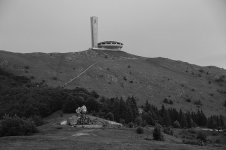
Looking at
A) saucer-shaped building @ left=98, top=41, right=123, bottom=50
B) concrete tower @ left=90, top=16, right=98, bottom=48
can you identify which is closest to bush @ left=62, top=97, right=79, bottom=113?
concrete tower @ left=90, top=16, right=98, bottom=48

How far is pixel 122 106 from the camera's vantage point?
249ft

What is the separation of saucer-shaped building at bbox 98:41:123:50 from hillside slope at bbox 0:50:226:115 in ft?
58.2

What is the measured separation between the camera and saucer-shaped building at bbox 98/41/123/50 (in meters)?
186

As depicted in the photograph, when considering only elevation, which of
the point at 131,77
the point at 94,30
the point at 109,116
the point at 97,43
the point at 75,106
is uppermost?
the point at 94,30

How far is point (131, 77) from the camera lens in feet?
435

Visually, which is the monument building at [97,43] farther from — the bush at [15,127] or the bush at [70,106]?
the bush at [15,127]

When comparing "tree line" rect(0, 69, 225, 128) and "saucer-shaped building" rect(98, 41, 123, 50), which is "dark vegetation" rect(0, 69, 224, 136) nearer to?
"tree line" rect(0, 69, 225, 128)

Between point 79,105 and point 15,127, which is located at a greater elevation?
point 79,105

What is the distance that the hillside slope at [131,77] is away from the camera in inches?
4542

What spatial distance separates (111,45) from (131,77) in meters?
58.8

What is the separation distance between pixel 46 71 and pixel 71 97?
2133 inches

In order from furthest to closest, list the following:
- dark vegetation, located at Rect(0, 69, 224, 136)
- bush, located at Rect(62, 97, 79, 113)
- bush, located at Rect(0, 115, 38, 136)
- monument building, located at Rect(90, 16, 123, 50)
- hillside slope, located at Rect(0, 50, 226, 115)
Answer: monument building, located at Rect(90, 16, 123, 50) → hillside slope, located at Rect(0, 50, 226, 115) → dark vegetation, located at Rect(0, 69, 224, 136) → bush, located at Rect(62, 97, 79, 113) → bush, located at Rect(0, 115, 38, 136)

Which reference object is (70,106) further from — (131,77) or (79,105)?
(131,77)

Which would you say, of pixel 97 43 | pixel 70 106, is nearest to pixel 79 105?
pixel 70 106
